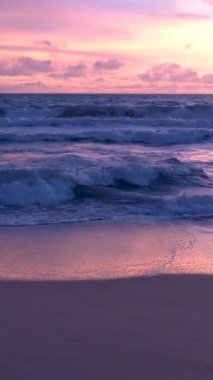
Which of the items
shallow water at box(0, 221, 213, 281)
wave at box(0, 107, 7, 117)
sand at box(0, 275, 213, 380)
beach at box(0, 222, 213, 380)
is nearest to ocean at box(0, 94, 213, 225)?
shallow water at box(0, 221, 213, 281)

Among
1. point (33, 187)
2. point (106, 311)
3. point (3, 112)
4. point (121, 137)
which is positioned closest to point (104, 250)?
point (106, 311)

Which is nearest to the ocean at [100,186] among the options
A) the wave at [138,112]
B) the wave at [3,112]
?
the wave at [3,112]

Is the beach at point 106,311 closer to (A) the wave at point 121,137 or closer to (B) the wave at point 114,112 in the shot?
(A) the wave at point 121,137

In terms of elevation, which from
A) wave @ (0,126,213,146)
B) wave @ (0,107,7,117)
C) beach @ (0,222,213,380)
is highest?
beach @ (0,222,213,380)

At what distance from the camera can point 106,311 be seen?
15.1 feet

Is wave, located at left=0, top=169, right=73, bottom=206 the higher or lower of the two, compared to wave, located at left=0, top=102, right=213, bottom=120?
higher

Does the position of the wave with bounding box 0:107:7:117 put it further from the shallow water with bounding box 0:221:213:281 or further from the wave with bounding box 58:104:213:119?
the shallow water with bounding box 0:221:213:281

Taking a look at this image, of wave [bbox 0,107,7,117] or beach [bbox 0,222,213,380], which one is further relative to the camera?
wave [bbox 0,107,7,117]

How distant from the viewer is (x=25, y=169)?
1099cm

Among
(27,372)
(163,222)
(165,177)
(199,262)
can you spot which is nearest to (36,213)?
(163,222)

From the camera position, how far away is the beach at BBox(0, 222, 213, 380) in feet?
12.0

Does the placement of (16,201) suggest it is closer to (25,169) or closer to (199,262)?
(25,169)

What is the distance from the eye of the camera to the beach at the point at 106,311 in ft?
12.0

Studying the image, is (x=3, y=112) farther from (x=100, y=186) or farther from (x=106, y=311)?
(x=106, y=311)
